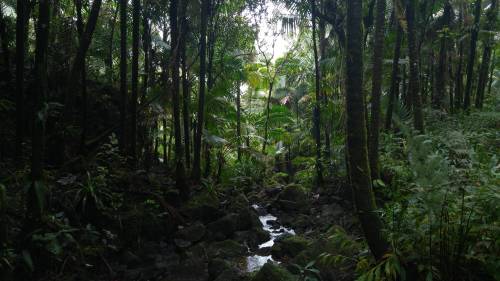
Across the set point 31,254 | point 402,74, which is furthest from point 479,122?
point 31,254

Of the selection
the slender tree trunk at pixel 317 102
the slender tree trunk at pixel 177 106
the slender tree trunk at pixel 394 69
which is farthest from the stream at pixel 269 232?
the slender tree trunk at pixel 394 69

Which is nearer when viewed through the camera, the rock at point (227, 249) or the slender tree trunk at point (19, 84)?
the slender tree trunk at point (19, 84)

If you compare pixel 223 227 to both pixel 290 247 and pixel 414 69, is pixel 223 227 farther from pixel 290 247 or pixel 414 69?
pixel 414 69

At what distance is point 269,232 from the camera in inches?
382

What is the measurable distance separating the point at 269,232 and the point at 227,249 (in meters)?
1.92

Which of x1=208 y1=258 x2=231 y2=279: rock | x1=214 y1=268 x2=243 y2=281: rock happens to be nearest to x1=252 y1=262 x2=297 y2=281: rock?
x1=214 y1=268 x2=243 y2=281: rock

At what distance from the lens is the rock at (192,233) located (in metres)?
8.48

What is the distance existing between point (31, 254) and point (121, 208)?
2865 mm

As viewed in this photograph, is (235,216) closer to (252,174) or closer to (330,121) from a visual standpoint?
(330,121)

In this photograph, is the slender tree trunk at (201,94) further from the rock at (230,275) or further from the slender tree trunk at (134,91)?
the rock at (230,275)

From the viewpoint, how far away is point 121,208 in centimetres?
794

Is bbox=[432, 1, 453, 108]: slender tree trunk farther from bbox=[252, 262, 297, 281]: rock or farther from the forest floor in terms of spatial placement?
bbox=[252, 262, 297, 281]: rock

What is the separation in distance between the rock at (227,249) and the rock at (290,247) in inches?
24.5

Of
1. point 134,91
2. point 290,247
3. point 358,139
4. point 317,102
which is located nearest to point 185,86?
point 134,91
